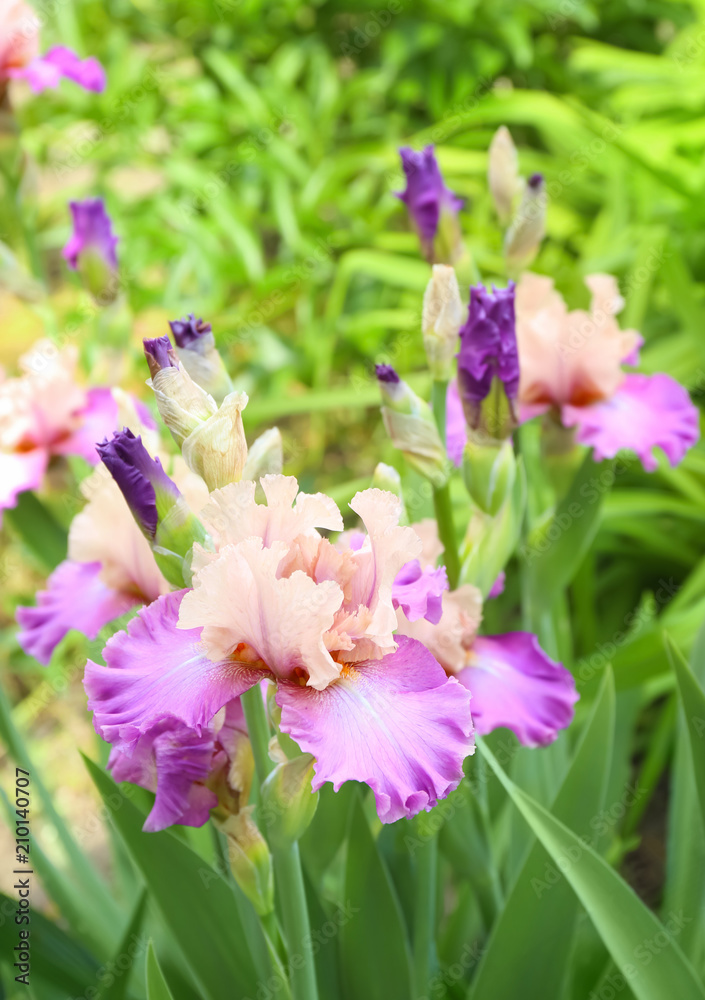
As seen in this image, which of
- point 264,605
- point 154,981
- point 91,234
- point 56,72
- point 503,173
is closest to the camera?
point 264,605

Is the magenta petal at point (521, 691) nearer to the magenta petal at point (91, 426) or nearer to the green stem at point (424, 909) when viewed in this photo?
the green stem at point (424, 909)

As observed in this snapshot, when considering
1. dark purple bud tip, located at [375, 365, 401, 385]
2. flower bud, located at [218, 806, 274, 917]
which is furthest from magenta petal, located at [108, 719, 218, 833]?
dark purple bud tip, located at [375, 365, 401, 385]

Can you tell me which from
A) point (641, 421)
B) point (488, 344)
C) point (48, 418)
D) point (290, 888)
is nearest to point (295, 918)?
point (290, 888)

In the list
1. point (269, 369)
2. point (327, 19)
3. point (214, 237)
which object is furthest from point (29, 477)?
point (327, 19)

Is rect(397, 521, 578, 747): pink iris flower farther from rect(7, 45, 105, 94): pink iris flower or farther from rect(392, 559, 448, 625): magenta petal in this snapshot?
rect(7, 45, 105, 94): pink iris flower

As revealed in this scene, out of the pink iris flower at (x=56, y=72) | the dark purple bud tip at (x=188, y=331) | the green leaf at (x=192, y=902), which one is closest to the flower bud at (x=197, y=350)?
the dark purple bud tip at (x=188, y=331)

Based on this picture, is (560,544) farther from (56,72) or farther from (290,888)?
(56,72)
